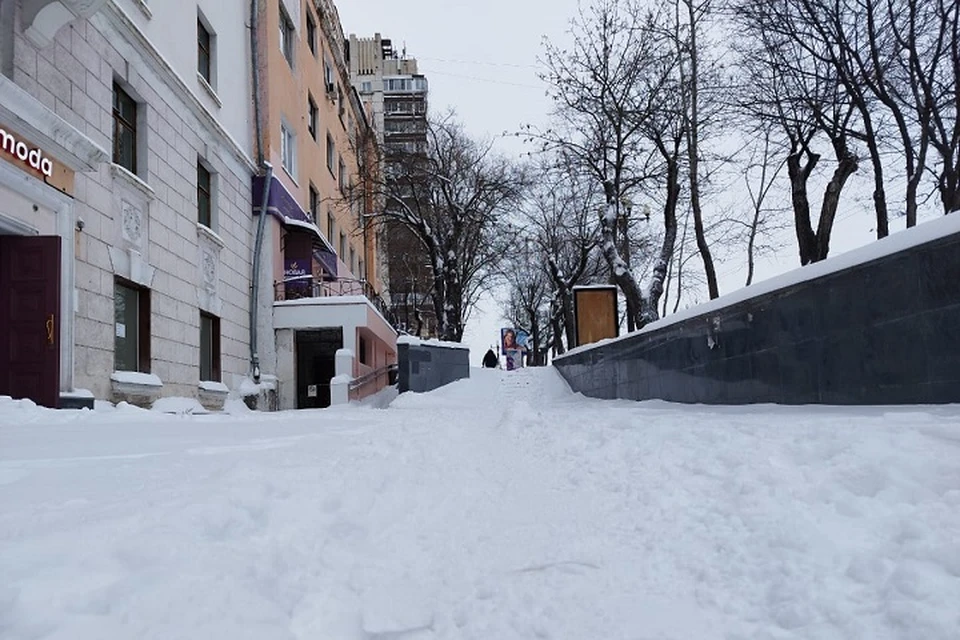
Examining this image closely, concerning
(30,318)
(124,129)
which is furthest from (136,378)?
(124,129)

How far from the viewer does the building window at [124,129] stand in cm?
1196

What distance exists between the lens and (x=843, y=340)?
267 inches

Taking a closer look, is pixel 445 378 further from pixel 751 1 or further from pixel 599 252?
pixel 599 252

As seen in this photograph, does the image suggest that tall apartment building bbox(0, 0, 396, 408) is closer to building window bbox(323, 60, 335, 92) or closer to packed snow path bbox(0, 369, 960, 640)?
building window bbox(323, 60, 335, 92)

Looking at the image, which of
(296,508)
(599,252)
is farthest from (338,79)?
(296,508)

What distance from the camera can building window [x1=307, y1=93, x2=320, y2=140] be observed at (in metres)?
25.4

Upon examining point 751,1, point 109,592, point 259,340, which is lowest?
point 109,592

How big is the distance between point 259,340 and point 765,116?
13.2 m

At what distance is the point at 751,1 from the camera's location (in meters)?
15.0

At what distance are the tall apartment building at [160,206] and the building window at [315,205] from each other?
0.10m

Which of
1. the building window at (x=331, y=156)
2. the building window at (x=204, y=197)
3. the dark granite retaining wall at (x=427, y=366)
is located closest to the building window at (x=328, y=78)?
the building window at (x=331, y=156)

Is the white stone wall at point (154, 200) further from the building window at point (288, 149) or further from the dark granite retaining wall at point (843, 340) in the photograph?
the dark granite retaining wall at point (843, 340)

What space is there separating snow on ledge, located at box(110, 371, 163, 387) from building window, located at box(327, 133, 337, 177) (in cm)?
1827

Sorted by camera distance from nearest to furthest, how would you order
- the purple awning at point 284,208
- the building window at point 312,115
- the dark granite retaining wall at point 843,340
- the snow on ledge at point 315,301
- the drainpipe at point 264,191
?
the dark granite retaining wall at point 843,340 → the drainpipe at point 264,191 → the purple awning at point 284,208 → the snow on ledge at point 315,301 → the building window at point 312,115
